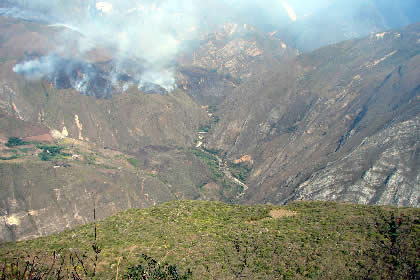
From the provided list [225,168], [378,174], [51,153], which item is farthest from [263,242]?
[225,168]

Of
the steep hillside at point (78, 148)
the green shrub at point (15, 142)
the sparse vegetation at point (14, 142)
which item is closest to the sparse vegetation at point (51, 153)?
the steep hillside at point (78, 148)

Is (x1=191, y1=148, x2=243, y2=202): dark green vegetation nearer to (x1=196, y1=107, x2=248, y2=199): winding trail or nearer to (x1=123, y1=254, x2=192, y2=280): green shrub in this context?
(x1=196, y1=107, x2=248, y2=199): winding trail

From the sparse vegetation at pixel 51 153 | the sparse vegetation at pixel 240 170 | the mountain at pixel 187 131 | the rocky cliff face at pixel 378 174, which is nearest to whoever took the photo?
the rocky cliff face at pixel 378 174

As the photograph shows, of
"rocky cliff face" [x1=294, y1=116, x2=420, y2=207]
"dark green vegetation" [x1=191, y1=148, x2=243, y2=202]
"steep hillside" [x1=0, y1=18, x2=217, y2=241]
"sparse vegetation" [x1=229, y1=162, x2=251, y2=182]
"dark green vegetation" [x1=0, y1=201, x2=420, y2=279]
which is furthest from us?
"sparse vegetation" [x1=229, y1=162, x2=251, y2=182]

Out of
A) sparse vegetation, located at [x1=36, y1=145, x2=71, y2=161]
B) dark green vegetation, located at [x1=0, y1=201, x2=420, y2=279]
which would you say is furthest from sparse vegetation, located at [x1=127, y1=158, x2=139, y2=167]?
dark green vegetation, located at [x1=0, y1=201, x2=420, y2=279]

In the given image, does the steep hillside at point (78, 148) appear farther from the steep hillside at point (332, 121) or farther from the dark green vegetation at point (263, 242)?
the dark green vegetation at point (263, 242)
